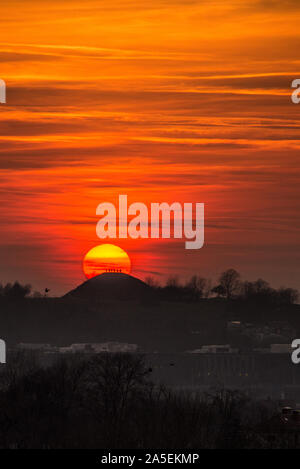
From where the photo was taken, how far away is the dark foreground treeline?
323ft

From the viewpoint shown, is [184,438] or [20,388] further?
[20,388]

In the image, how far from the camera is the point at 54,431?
10138 cm

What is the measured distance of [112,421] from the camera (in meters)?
107

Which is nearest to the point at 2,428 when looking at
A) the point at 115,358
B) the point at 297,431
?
the point at 297,431

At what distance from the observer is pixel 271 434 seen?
101812 mm

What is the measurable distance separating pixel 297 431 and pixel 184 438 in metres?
7.18

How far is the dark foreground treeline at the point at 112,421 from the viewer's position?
323 feet
